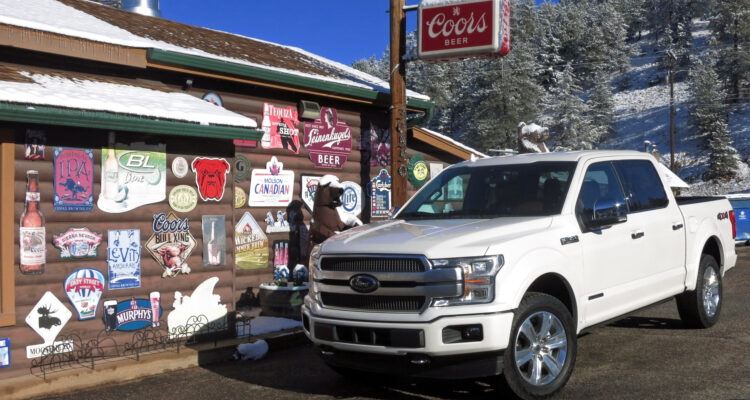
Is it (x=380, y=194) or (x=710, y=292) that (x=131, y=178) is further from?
(x=710, y=292)

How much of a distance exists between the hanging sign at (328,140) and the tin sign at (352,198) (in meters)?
0.42

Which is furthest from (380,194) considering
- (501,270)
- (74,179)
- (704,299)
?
(501,270)

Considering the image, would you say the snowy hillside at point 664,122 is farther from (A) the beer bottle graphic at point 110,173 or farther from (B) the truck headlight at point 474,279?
(B) the truck headlight at point 474,279

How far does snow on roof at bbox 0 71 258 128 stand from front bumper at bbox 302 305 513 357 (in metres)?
3.55

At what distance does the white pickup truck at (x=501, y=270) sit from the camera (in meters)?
4.77

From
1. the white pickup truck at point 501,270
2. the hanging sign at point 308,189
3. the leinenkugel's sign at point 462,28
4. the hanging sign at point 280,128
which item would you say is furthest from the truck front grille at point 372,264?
the leinenkugel's sign at point 462,28

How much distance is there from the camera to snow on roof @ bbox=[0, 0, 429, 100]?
780 cm

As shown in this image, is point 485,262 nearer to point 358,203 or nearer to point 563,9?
point 358,203

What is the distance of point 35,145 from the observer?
22.0ft

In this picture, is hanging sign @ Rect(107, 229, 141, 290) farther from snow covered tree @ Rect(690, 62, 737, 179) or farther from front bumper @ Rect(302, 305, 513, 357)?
snow covered tree @ Rect(690, 62, 737, 179)

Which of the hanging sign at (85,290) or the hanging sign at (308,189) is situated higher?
the hanging sign at (308,189)

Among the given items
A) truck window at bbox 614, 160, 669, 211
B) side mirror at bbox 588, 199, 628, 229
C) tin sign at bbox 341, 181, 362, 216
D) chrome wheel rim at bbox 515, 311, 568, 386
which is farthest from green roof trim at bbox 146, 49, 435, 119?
chrome wheel rim at bbox 515, 311, 568, 386

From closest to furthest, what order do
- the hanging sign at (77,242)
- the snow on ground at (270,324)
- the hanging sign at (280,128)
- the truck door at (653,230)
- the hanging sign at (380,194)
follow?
the truck door at (653,230)
the hanging sign at (77,242)
the snow on ground at (270,324)
the hanging sign at (280,128)
the hanging sign at (380,194)

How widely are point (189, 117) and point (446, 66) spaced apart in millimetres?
79139
